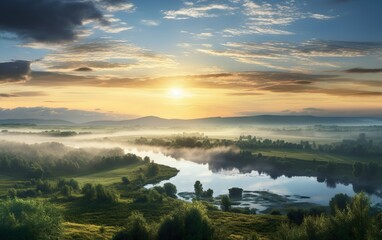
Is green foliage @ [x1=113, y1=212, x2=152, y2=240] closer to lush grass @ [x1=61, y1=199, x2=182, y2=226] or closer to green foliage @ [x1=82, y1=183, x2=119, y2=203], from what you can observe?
lush grass @ [x1=61, y1=199, x2=182, y2=226]

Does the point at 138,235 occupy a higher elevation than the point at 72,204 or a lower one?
higher

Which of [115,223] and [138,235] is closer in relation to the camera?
[138,235]

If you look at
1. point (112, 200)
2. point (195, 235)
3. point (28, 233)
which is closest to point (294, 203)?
point (112, 200)

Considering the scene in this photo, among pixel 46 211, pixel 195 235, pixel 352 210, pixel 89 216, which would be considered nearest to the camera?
pixel 352 210

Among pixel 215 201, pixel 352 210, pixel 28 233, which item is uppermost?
pixel 352 210

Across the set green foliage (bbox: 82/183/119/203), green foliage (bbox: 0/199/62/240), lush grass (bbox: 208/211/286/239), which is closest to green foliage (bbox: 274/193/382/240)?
green foliage (bbox: 0/199/62/240)

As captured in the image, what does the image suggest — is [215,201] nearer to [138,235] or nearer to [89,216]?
[89,216]

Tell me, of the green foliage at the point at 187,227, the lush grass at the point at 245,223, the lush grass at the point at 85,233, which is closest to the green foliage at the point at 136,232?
the green foliage at the point at 187,227
